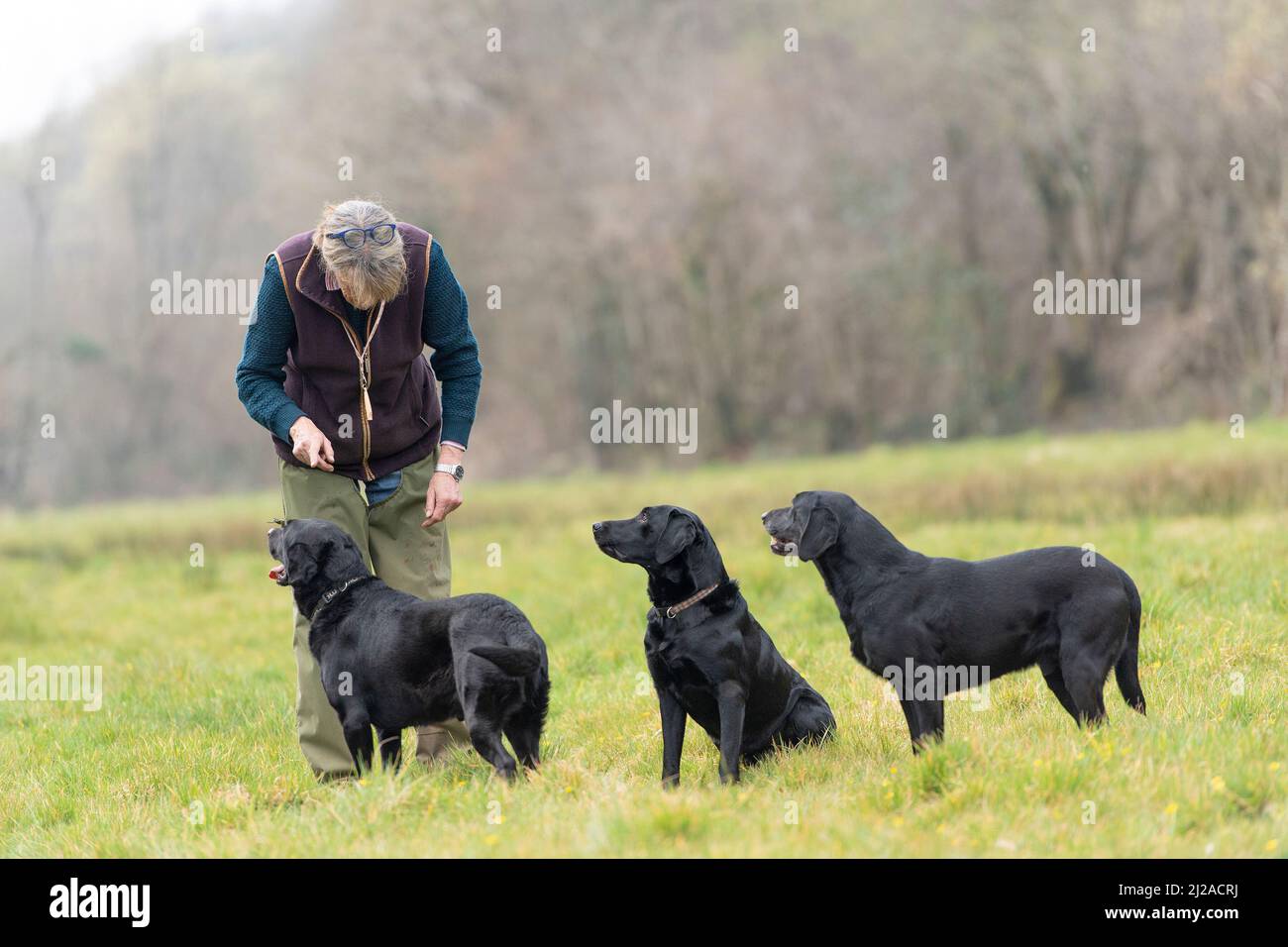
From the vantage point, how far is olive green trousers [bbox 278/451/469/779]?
5.38m

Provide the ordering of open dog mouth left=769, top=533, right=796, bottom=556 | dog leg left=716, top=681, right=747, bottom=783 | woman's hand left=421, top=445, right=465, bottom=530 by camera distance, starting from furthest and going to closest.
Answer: woman's hand left=421, top=445, right=465, bottom=530 → open dog mouth left=769, top=533, right=796, bottom=556 → dog leg left=716, top=681, right=747, bottom=783

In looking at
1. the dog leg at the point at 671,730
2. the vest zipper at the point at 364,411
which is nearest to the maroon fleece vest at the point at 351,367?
the vest zipper at the point at 364,411

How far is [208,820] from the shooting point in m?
4.75

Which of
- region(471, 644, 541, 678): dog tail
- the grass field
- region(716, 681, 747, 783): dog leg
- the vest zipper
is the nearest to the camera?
the grass field

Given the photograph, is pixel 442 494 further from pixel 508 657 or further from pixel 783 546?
pixel 783 546

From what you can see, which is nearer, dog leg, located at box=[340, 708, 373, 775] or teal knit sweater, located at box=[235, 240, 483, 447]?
dog leg, located at box=[340, 708, 373, 775]

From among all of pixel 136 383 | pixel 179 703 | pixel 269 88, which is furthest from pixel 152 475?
pixel 179 703

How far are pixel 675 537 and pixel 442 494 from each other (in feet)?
3.59

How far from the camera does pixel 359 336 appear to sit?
211 inches

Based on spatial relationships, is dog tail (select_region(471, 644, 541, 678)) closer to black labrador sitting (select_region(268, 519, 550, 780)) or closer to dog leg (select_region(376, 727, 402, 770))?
black labrador sitting (select_region(268, 519, 550, 780))

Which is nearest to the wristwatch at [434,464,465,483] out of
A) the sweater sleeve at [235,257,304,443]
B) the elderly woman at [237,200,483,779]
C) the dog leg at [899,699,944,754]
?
the elderly woman at [237,200,483,779]

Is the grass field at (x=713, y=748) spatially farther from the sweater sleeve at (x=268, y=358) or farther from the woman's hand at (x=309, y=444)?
the sweater sleeve at (x=268, y=358)

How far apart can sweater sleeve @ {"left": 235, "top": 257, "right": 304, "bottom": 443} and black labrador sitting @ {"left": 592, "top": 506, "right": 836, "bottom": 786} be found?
137cm
